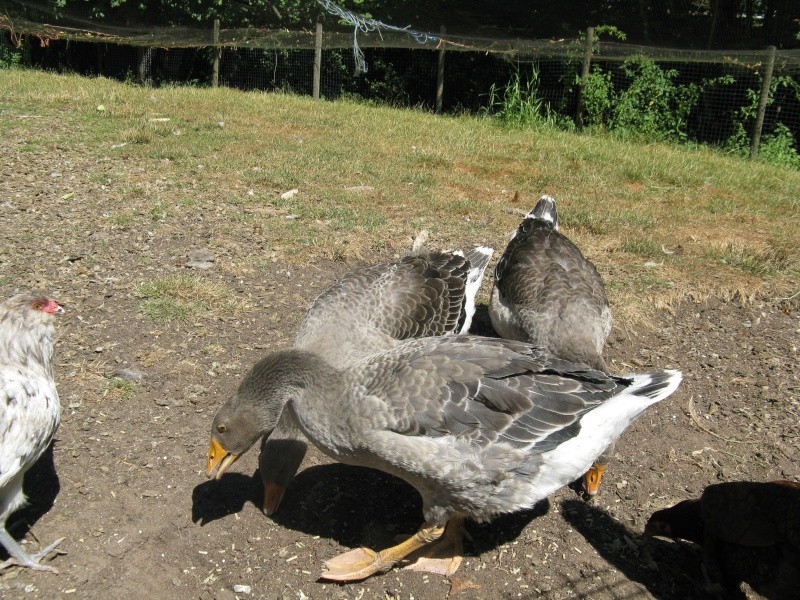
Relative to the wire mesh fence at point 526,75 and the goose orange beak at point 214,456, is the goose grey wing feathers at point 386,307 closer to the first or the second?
the goose orange beak at point 214,456

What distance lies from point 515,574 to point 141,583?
1.91 meters

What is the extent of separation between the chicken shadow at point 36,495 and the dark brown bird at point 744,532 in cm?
331

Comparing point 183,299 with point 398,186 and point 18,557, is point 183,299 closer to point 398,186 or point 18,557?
point 18,557

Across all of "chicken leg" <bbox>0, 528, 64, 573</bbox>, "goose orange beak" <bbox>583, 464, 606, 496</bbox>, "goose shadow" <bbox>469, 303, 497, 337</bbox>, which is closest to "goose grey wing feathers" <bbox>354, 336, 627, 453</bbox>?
"goose orange beak" <bbox>583, 464, 606, 496</bbox>

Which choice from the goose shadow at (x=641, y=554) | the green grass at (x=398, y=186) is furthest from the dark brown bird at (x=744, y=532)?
the green grass at (x=398, y=186)

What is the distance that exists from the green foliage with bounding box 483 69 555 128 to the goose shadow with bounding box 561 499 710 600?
1080 centimetres

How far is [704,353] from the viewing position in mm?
5730

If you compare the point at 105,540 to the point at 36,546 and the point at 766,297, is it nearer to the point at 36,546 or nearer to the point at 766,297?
the point at 36,546

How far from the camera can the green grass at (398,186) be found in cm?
698

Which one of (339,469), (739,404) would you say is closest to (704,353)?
(739,404)

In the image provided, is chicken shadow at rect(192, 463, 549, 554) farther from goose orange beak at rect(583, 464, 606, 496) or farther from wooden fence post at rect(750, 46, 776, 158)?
wooden fence post at rect(750, 46, 776, 158)

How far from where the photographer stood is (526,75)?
1630cm

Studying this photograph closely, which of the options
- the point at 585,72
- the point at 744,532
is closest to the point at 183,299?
the point at 744,532

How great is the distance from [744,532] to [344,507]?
217cm
